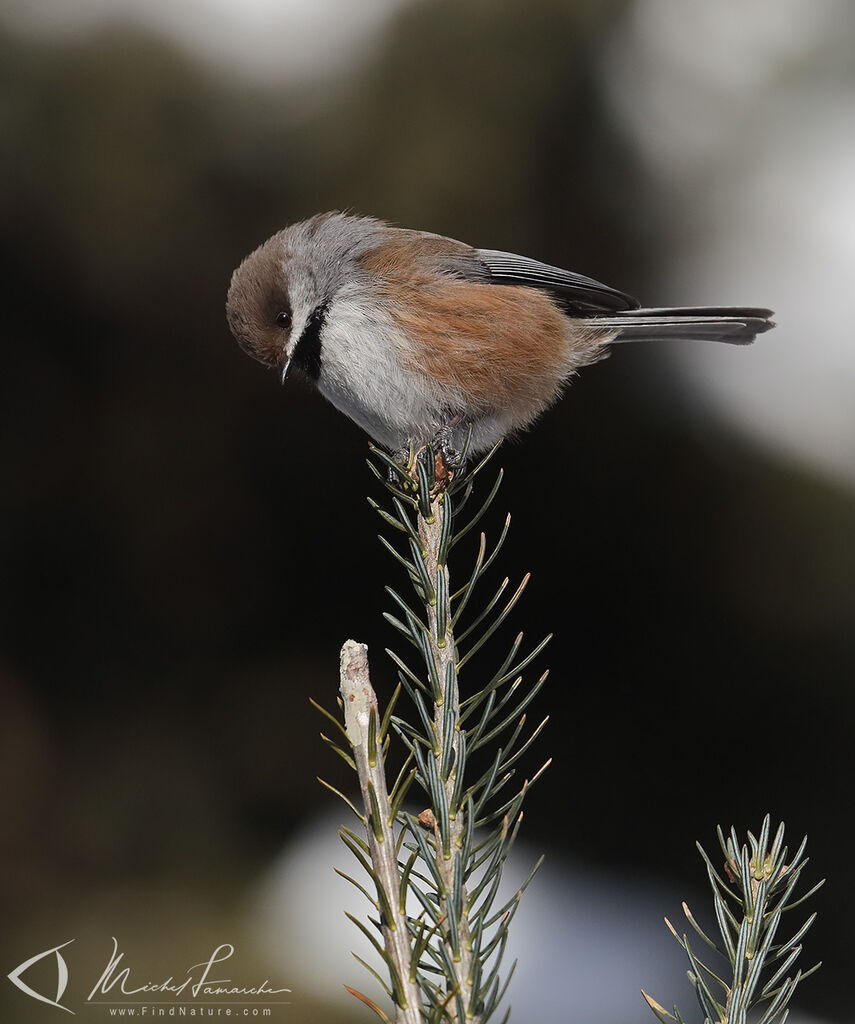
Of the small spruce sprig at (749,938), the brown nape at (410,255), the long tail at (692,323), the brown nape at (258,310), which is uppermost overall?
the long tail at (692,323)

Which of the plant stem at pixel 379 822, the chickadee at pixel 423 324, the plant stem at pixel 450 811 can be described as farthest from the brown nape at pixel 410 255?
the plant stem at pixel 379 822

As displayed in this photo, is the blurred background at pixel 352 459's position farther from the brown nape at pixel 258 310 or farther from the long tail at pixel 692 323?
the brown nape at pixel 258 310

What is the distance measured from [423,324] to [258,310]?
0.26 m

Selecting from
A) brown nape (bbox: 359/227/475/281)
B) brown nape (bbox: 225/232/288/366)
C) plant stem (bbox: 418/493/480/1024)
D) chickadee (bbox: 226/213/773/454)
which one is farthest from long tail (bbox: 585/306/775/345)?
plant stem (bbox: 418/493/480/1024)

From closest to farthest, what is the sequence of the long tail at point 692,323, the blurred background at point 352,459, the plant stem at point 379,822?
1. the plant stem at point 379,822
2. the long tail at point 692,323
3. the blurred background at point 352,459

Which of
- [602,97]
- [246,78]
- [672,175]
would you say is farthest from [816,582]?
[246,78]

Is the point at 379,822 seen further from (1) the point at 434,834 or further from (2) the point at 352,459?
(2) the point at 352,459

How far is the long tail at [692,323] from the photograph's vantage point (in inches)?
59.4

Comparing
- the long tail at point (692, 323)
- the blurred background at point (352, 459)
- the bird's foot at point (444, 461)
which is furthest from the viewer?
the blurred background at point (352, 459)

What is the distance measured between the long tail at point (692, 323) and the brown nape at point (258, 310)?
56 cm

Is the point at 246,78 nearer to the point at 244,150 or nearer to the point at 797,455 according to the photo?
the point at 244,150

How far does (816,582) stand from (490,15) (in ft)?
4.20

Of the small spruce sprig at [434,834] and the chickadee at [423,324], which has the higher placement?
the chickadee at [423,324]

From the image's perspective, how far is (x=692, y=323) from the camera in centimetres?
152
